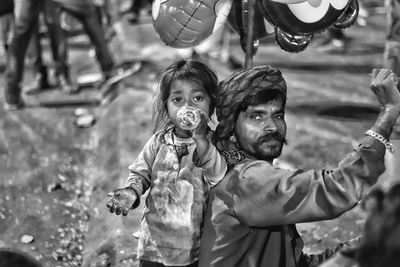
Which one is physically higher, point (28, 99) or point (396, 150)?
point (396, 150)

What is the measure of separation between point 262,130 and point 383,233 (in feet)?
2.98

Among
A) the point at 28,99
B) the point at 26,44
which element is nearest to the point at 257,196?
the point at 26,44


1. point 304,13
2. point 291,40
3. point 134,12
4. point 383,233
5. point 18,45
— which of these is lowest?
point 134,12

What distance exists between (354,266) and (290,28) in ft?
5.60

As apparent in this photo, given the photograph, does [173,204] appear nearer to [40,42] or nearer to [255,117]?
[255,117]

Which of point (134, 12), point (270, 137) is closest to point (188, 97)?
point (270, 137)

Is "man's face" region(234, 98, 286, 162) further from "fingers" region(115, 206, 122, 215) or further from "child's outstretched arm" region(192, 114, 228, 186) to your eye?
"fingers" region(115, 206, 122, 215)

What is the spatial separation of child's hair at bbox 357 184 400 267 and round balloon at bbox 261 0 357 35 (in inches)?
65.9

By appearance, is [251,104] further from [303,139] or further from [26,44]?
[26,44]

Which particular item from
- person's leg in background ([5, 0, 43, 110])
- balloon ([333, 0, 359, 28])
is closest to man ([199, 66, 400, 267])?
balloon ([333, 0, 359, 28])

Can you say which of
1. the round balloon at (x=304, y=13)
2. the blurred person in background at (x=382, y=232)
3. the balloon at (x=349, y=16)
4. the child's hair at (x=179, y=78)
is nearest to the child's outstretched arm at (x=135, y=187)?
the child's hair at (x=179, y=78)

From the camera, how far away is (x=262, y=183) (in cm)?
247

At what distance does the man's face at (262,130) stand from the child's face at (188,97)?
0.27m

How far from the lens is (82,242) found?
14.1 feet
